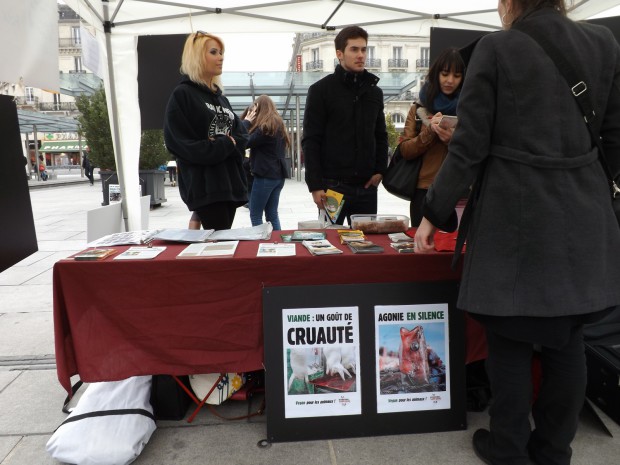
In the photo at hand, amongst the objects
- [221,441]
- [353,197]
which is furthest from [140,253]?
[353,197]

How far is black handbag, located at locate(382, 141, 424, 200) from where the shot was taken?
2.58m

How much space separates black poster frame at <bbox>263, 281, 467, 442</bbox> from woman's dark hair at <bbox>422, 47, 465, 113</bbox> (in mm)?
1130

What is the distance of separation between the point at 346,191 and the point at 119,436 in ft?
5.92

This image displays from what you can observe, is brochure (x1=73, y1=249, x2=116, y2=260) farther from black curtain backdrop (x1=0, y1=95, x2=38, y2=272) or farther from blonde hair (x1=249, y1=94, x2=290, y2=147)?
blonde hair (x1=249, y1=94, x2=290, y2=147)

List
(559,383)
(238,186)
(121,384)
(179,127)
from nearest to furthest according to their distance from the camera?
(559,383) < (121,384) < (179,127) < (238,186)

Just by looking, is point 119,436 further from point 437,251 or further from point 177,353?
point 437,251

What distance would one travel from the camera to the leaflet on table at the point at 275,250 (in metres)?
1.87

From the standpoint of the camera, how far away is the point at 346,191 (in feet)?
9.51

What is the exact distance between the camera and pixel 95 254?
1.89 meters

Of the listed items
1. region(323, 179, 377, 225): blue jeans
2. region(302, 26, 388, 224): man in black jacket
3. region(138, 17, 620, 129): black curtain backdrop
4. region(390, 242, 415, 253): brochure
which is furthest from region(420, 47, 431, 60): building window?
region(390, 242, 415, 253): brochure

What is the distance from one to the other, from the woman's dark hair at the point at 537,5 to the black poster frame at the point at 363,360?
3.34 feet

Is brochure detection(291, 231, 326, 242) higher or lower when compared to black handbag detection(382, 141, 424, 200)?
lower

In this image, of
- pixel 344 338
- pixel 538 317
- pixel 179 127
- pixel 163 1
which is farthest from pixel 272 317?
pixel 163 1

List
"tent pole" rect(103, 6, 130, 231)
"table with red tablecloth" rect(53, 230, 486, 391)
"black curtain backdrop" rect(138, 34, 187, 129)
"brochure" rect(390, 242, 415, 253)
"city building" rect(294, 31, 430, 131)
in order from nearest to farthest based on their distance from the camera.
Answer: "table with red tablecloth" rect(53, 230, 486, 391) → "brochure" rect(390, 242, 415, 253) → "tent pole" rect(103, 6, 130, 231) → "black curtain backdrop" rect(138, 34, 187, 129) → "city building" rect(294, 31, 430, 131)
